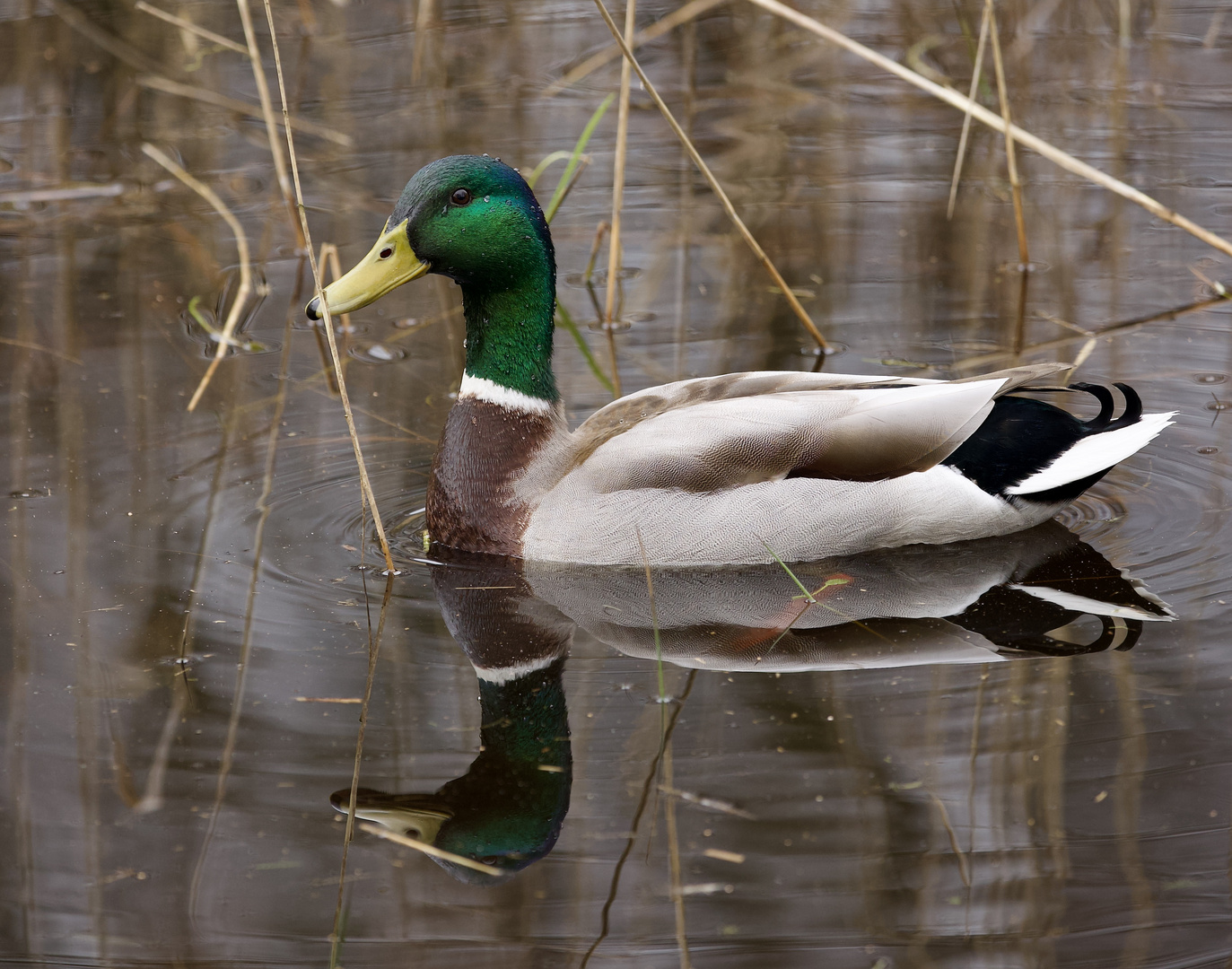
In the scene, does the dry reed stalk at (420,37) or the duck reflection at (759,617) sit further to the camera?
the dry reed stalk at (420,37)

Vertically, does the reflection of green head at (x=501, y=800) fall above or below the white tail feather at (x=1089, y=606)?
below

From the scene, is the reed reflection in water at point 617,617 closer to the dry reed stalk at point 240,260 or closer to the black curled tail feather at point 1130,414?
the dry reed stalk at point 240,260

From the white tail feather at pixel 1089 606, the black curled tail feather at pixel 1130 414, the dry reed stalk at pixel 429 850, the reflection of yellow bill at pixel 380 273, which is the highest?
the reflection of yellow bill at pixel 380 273

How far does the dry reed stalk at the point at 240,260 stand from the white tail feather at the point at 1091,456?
348cm

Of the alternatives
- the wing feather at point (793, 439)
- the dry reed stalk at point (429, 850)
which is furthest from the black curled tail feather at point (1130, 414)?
the dry reed stalk at point (429, 850)

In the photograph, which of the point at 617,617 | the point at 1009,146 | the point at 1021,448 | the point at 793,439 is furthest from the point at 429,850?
the point at 1009,146

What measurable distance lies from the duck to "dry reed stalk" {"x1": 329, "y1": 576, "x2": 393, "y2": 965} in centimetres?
47

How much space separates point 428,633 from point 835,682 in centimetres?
131

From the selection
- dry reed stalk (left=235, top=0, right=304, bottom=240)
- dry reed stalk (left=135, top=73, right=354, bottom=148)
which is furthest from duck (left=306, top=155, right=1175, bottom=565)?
dry reed stalk (left=135, top=73, right=354, bottom=148)

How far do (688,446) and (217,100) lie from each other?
6539 millimetres

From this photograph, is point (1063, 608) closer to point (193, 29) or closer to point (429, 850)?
point (429, 850)

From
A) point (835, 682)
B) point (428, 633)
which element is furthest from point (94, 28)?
point (835, 682)

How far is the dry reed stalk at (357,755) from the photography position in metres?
3.82

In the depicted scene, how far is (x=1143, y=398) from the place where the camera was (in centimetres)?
668
